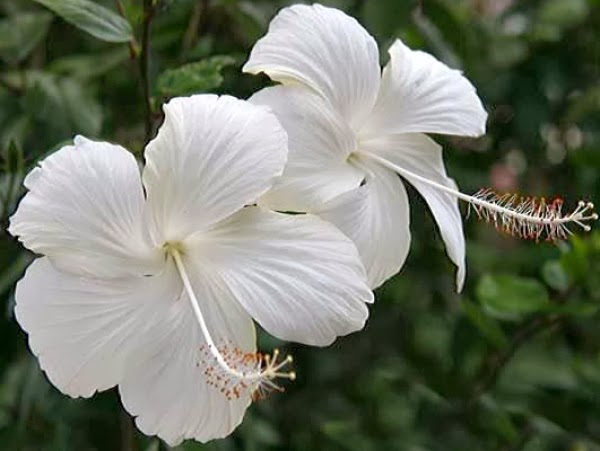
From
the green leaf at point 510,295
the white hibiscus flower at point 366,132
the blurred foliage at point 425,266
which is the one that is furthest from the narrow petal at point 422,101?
the green leaf at point 510,295

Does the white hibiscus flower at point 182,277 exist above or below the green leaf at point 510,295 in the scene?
above

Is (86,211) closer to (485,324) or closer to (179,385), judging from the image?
(179,385)

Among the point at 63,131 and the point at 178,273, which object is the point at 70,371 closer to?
the point at 178,273

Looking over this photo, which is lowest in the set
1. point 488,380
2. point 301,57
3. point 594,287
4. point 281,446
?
point 281,446

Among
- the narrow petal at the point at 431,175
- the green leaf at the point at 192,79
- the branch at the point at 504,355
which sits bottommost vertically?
the branch at the point at 504,355

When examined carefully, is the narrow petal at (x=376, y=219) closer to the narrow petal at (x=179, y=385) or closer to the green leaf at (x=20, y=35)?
the narrow petal at (x=179, y=385)

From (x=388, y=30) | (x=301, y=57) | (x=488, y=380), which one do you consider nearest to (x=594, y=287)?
(x=488, y=380)

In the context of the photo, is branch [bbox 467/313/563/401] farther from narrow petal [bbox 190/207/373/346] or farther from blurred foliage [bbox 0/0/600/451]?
narrow petal [bbox 190/207/373/346]
